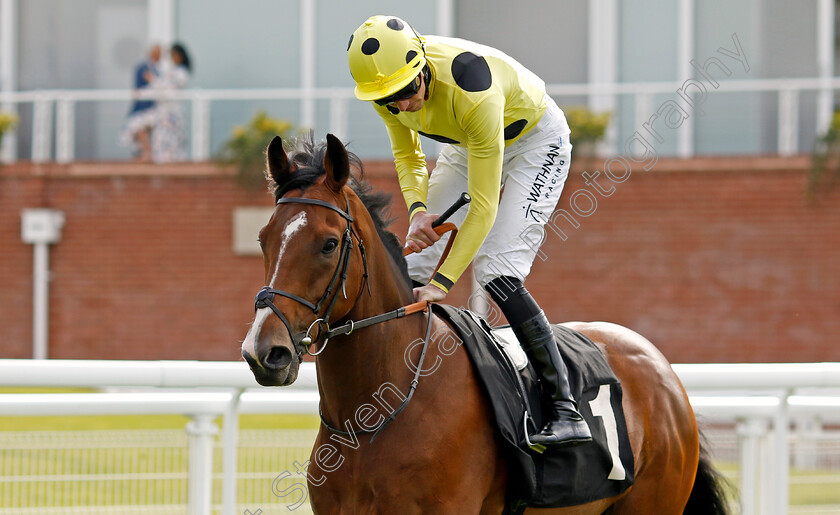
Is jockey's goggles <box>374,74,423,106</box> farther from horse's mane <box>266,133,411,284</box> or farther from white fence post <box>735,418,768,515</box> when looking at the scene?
white fence post <box>735,418,768,515</box>

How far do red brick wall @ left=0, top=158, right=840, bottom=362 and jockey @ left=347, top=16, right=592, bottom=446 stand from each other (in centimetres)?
650

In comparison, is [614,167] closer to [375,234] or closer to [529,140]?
[529,140]

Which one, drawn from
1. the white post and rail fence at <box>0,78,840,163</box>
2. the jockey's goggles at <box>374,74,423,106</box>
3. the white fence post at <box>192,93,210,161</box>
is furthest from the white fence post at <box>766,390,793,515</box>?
the white fence post at <box>192,93,210,161</box>

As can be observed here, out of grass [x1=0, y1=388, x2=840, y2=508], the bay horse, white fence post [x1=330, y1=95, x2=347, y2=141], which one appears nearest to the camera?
the bay horse

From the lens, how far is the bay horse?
270 centimetres

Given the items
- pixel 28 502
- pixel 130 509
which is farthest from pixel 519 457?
pixel 28 502

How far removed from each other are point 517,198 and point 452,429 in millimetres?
900

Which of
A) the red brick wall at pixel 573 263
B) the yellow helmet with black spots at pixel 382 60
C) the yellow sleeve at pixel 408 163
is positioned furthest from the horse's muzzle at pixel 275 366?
the red brick wall at pixel 573 263

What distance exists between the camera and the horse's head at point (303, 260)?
8.45 feet

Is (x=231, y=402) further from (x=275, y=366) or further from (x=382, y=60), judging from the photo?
(x=382, y=60)

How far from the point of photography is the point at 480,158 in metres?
3.15

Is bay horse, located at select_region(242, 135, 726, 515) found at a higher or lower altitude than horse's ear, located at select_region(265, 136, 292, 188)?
lower

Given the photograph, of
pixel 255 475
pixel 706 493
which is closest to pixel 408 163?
pixel 255 475

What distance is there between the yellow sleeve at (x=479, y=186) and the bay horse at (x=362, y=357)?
17 centimetres
